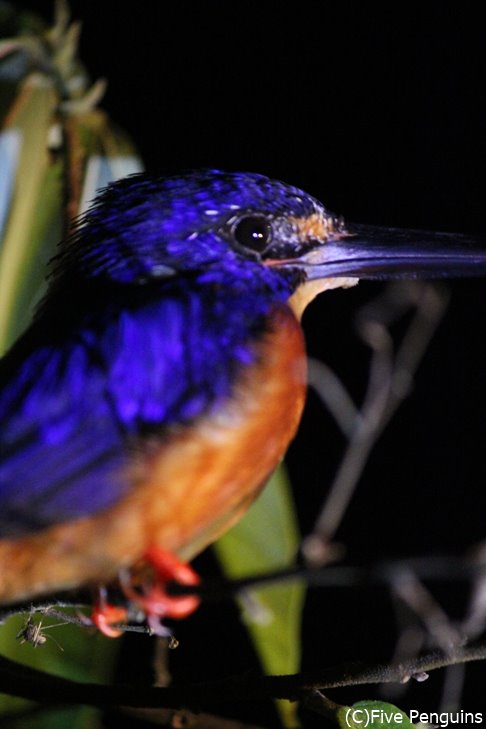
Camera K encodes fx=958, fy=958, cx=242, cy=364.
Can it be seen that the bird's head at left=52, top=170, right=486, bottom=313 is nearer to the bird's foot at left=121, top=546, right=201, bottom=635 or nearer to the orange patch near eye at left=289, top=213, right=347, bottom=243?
the orange patch near eye at left=289, top=213, right=347, bottom=243

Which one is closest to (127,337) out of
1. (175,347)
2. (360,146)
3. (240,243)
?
(175,347)

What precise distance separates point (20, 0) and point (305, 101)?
2.23ft

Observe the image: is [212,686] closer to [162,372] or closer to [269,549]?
[162,372]

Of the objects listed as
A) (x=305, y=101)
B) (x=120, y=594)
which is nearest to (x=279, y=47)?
(x=305, y=101)

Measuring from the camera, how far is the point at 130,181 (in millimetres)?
933

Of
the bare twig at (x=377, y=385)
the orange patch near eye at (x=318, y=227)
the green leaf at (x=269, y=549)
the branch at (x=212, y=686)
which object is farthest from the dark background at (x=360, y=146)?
the branch at (x=212, y=686)

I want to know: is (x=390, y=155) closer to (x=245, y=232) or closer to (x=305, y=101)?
(x=305, y=101)

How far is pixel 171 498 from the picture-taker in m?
0.71

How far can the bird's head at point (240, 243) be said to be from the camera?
2.81 feet

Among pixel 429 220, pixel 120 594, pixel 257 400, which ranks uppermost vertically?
pixel 257 400

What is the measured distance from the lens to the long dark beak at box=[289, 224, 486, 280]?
89cm

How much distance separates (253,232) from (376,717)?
0.43 meters

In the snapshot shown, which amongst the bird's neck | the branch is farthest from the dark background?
the branch

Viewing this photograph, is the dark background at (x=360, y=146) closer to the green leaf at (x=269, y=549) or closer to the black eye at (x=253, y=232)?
the green leaf at (x=269, y=549)
